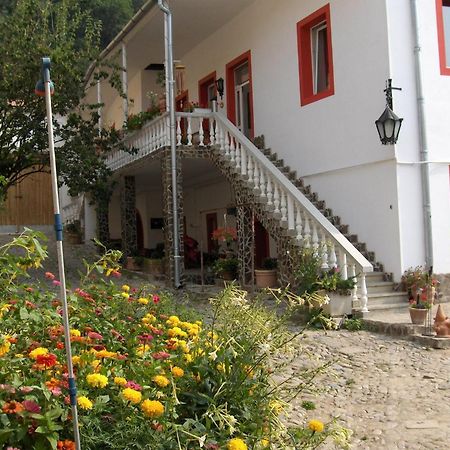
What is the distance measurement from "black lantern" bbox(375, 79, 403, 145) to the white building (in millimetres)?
308

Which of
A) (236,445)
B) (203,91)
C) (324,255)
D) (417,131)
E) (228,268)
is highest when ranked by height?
(203,91)

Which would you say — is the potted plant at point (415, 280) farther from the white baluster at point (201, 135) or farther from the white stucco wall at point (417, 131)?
the white baluster at point (201, 135)

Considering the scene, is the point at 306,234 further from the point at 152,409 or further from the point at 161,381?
the point at 152,409

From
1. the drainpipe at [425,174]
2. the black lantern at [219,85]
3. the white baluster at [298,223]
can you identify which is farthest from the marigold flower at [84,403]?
the black lantern at [219,85]

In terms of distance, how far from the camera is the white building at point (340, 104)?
393 inches

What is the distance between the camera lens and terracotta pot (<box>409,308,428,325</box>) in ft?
25.2

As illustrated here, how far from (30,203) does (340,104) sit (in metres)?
15.6

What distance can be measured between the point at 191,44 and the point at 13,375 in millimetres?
15357

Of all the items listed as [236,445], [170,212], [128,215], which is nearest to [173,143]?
[170,212]

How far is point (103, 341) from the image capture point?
353 cm

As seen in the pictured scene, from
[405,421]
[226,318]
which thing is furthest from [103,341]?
[405,421]

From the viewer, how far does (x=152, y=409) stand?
99.9 inches

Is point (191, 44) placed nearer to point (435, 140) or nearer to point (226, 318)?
point (435, 140)

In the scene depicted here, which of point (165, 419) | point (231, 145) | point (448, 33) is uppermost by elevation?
point (448, 33)
